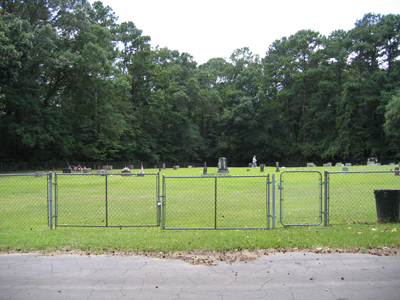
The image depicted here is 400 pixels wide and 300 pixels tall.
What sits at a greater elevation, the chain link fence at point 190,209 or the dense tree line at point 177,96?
the dense tree line at point 177,96

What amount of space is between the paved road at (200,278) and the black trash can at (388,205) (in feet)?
10.2

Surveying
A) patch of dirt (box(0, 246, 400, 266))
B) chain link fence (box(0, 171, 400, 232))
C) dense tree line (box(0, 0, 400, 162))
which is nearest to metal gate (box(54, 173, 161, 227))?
chain link fence (box(0, 171, 400, 232))

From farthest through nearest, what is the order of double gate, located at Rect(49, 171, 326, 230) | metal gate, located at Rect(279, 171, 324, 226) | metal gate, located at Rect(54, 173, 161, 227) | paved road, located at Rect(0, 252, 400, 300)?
metal gate, located at Rect(54, 173, 161, 227) → metal gate, located at Rect(279, 171, 324, 226) → double gate, located at Rect(49, 171, 326, 230) → paved road, located at Rect(0, 252, 400, 300)

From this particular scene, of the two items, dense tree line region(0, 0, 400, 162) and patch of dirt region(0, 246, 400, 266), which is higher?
dense tree line region(0, 0, 400, 162)

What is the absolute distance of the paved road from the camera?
515 cm

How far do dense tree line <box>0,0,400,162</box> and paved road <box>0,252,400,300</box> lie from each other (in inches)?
1155

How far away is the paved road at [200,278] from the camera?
5148 mm

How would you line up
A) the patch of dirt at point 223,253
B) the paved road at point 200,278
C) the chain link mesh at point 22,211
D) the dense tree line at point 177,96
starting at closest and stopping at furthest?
the paved road at point 200,278
the patch of dirt at point 223,253
the chain link mesh at point 22,211
the dense tree line at point 177,96

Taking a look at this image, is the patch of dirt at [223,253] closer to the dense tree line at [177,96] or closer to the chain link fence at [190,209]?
the chain link fence at [190,209]

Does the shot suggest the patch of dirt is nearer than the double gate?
Yes

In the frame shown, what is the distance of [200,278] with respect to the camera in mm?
5738

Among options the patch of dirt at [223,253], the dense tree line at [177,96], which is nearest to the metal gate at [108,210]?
the patch of dirt at [223,253]

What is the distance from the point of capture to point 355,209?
38.0 ft

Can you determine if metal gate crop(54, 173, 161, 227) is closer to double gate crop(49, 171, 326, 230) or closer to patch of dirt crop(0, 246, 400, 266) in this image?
double gate crop(49, 171, 326, 230)
